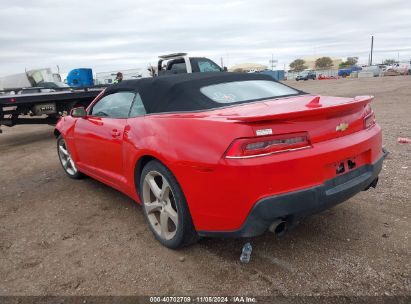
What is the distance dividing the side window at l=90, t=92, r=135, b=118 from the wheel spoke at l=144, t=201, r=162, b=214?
0.92 metres

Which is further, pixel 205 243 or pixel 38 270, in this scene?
pixel 205 243

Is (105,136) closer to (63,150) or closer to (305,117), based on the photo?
(63,150)

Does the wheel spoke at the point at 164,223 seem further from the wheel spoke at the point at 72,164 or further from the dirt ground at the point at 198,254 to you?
the wheel spoke at the point at 72,164

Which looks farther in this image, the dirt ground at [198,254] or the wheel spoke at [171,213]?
the wheel spoke at [171,213]

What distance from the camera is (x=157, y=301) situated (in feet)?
7.75

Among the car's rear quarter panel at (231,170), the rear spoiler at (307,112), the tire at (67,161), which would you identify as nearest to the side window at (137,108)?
the car's rear quarter panel at (231,170)

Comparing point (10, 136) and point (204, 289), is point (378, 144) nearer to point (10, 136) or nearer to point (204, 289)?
point (204, 289)

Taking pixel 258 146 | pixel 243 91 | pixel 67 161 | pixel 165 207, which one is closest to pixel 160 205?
pixel 165 207

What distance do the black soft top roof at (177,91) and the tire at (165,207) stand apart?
1.72 ft

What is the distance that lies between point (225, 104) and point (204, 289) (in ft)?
4.78

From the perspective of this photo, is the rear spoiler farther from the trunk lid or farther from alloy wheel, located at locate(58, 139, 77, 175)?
alloy wheel, located at locate(58, 139, 77, 175)

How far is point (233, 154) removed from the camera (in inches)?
89.0

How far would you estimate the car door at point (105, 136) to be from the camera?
350cm

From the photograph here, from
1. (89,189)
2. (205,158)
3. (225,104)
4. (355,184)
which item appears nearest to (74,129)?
(89,189)
